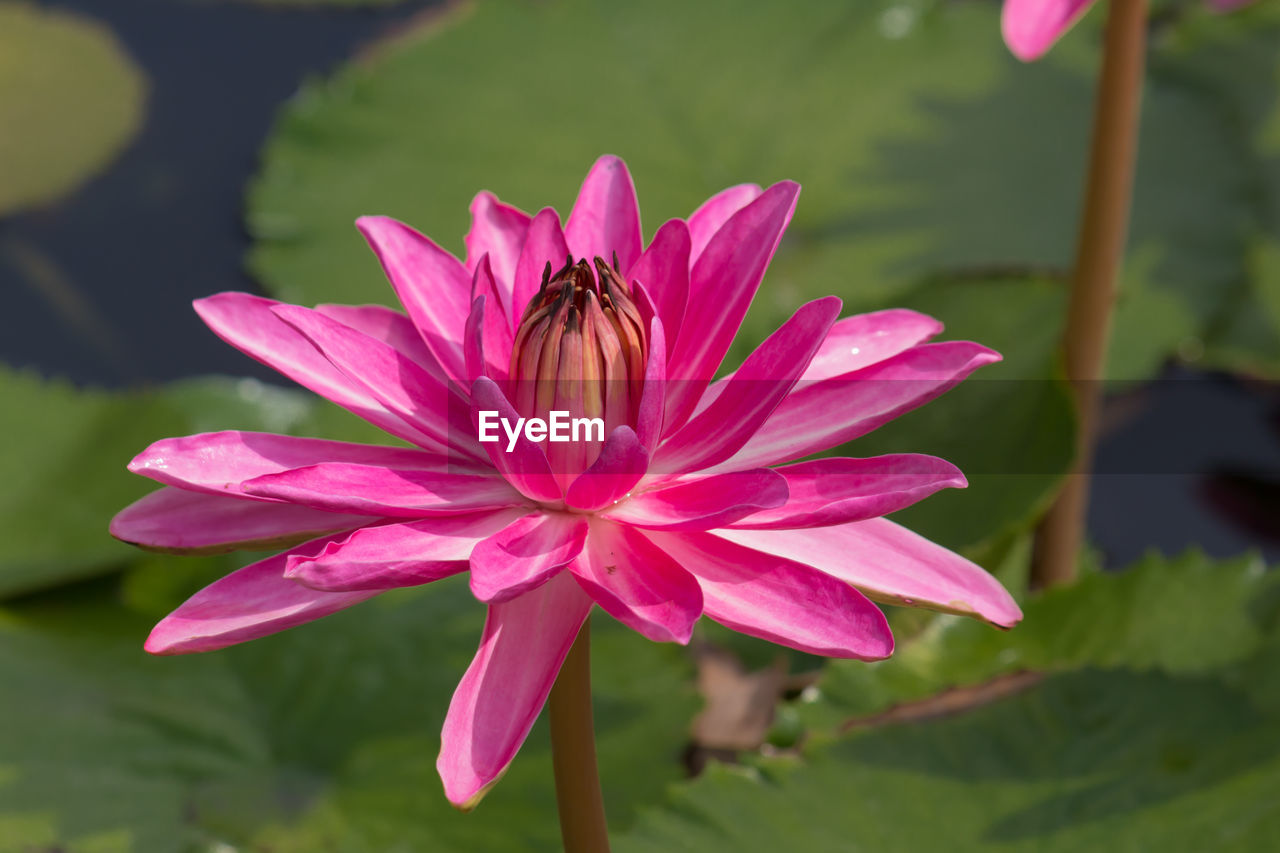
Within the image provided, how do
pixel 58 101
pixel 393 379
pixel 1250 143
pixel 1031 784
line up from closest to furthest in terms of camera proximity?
pixel 393 379
pixel 1031 784
pixel 1250 143
pixel 58 101

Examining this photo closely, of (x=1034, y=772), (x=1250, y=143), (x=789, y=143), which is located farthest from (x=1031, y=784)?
(x=1250, y=143)

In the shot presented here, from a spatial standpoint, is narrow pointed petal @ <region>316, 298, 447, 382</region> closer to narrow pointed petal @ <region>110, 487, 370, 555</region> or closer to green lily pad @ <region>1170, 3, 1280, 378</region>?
narrow pointed petal @ <region>110, 487, 370, 555</region>

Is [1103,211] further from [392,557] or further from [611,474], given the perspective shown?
[392,557]

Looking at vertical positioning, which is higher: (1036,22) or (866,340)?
(1036,22)

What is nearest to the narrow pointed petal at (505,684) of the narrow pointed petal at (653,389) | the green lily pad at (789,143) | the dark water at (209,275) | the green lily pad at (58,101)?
the narrow pointed petal at (653,389)

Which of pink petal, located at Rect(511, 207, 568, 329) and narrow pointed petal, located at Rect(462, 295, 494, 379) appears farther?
pink petal, located at Rect(511, 207, 568, 329)

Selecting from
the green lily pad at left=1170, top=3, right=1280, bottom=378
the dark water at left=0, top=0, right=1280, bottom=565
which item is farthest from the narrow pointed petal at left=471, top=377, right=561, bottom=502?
the green lily pad at left=1170, top=3, right=1280, bottom=378

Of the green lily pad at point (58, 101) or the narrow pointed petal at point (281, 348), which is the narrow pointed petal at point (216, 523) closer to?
the narrow pointed petal at point (281, 348)

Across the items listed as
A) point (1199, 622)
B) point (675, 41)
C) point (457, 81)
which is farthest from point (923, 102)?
point (1199, 622)
